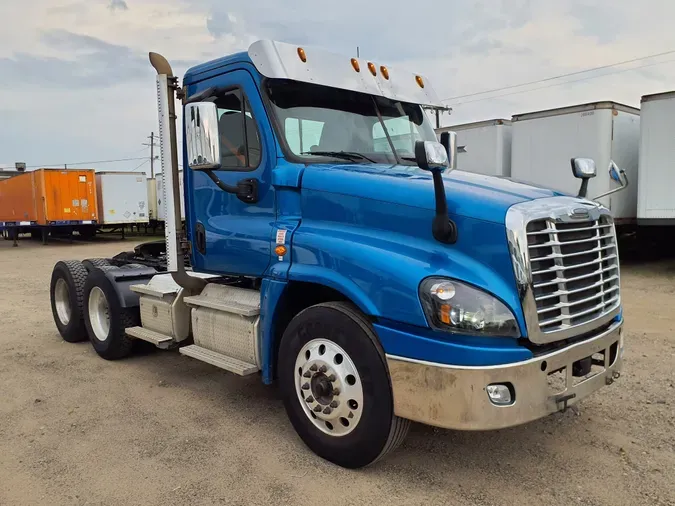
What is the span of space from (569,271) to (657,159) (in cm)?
1009

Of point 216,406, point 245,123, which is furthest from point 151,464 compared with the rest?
point 245,123

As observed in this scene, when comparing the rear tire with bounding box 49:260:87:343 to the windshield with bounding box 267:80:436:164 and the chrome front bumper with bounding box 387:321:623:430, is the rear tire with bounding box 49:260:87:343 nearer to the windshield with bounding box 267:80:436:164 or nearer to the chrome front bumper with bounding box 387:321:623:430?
the windshield with bounding box 267:80:436:164

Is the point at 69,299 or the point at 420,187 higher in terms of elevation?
the point at 420,187

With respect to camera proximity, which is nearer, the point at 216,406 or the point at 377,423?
the point at 377,423

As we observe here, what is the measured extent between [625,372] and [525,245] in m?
3.07

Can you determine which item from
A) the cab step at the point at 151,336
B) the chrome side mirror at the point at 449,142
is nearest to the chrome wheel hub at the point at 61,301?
the cab step at the point at 151,336

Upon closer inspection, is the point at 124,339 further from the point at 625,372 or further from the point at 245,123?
the point at 625,372

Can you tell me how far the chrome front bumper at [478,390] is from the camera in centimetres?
290

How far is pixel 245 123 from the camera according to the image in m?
4.14

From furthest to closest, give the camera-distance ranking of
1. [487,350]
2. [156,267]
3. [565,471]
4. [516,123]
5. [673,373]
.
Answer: [516,123] < [156,267] < [673,373] < [565,471] < [487,350]

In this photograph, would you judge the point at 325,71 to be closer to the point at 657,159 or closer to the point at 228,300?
the point at 228,300

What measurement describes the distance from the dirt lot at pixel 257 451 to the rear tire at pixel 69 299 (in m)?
1.02

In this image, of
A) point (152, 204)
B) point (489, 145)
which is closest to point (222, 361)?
point (489, 145)

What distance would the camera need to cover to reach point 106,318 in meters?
6.26
